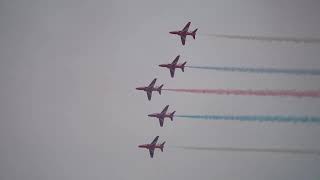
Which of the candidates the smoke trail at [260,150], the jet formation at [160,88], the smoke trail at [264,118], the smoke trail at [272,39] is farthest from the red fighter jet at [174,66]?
the smoke trail at [260,150]

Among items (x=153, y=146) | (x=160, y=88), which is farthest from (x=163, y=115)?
(x=153, y=146)

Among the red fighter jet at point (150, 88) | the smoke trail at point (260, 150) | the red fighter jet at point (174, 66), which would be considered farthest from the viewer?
the red fighter jet at point (150, 88)

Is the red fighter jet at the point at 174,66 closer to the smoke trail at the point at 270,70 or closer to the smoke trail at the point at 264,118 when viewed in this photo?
the smoke trail at the point at 270,70

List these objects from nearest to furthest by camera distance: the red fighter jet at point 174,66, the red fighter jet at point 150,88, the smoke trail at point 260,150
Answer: the smoke trail at point 260,150 → the red fighter jet at point 174,66 → the red fighter jet at point 150,88

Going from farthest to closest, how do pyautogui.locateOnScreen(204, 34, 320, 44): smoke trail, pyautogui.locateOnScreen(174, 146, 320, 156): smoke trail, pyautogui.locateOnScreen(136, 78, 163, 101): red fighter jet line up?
pyautogui.locateOnScreen(136, 78, 163, 101): red fighter jet < pyautogui.locateOnScreen(204, 34, 320, 44): smoke trail < pyautogui.locateOnScreen(174, 146, 320, 156): smoke trail

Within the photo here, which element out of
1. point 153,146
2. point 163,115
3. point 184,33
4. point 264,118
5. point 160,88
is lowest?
point 153,146

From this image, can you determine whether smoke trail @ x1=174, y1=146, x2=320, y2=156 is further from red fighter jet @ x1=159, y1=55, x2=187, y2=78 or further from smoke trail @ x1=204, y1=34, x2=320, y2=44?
smoke trail @ x1=204, y1=34, x2=320, y2=44

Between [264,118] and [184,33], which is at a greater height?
[184,33]

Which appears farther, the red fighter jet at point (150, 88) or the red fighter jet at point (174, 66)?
the red fighter jet at point (150, 88)

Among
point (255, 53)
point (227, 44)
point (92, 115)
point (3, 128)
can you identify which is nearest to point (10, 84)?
point (3, 128)

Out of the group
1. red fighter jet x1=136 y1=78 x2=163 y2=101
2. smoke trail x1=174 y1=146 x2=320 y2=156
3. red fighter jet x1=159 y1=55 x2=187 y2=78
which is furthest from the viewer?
red fighter jet x1=136 y1=78 x2=163 y2=101

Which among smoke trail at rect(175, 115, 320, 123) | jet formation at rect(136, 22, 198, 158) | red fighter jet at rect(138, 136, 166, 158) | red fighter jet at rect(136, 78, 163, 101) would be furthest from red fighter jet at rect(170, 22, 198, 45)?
red fighter jet at rect(138, 136, 166, 158)

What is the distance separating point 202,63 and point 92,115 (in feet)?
11.6

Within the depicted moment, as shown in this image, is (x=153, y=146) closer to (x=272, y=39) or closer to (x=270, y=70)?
(x=270, y=70)
